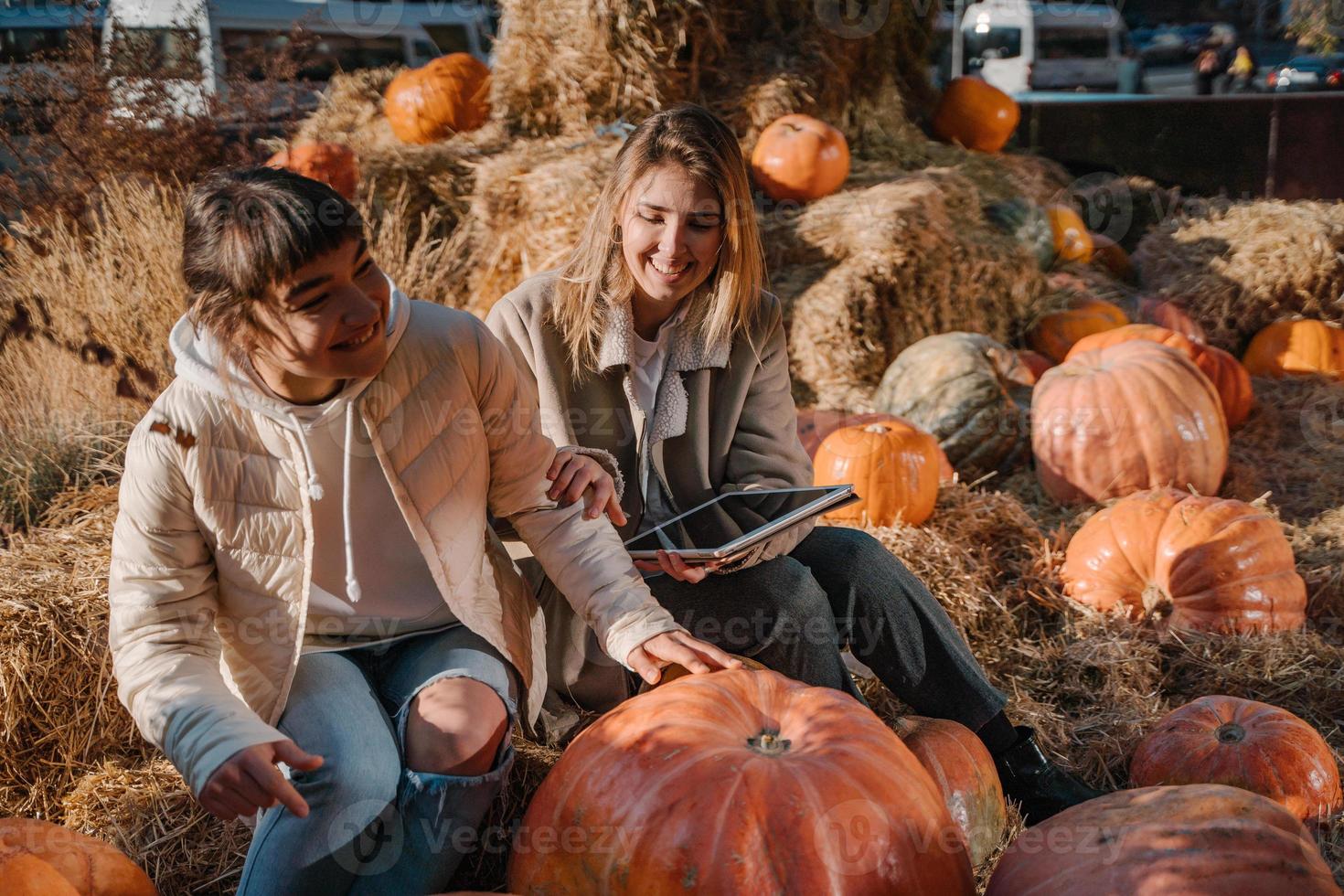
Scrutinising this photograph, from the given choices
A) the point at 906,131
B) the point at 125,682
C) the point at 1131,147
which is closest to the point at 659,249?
the point at 125,682

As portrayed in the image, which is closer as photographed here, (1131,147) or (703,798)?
(703,798)

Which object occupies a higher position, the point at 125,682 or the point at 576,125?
the point at 576,125

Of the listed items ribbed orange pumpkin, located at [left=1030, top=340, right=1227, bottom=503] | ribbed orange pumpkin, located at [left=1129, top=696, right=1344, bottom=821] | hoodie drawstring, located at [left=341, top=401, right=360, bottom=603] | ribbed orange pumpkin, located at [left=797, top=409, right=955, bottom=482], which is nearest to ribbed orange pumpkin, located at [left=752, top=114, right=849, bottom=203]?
ribbed orange pumpkin, located at [left=797, top=409, right=955, bottom=482]

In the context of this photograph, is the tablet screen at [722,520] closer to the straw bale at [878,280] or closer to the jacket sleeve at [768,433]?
the jacket sleeve at [768,433]

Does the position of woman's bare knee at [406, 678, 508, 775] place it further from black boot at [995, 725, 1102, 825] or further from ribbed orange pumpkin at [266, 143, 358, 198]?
ribbed orange pumpkin at [266, 143, 358, 198]

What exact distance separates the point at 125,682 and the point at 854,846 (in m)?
1.05

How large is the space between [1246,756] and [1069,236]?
15.0 ft

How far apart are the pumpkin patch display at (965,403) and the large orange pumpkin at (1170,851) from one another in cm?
261

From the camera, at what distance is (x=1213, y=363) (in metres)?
4.52

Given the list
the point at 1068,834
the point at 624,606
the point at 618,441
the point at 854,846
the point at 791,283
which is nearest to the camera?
the point at 854,846

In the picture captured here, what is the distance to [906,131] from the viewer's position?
6473 mm

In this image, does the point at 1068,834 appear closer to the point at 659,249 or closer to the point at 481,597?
the point at 481,597

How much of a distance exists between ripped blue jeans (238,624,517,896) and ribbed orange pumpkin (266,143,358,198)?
12.5 ft

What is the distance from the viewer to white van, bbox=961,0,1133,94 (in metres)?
13.5
